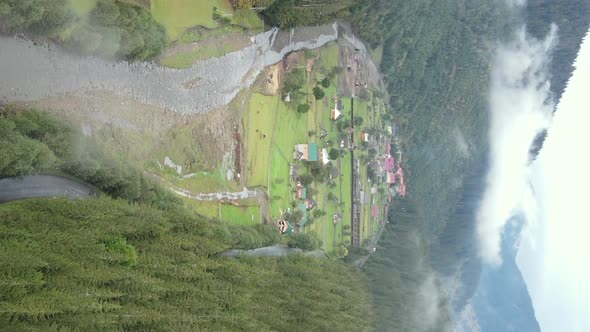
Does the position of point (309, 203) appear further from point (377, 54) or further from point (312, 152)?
point (377, 54)

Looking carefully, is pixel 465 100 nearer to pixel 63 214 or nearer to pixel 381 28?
pixel 381 28

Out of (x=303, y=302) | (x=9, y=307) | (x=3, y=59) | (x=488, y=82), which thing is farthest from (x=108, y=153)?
(x=488, y=82)

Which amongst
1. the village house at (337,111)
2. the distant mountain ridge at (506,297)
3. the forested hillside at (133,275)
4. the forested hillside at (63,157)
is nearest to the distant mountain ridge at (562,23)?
the distant mountain ridge at (506,297)

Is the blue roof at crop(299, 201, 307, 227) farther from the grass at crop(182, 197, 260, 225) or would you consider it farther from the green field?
the green field

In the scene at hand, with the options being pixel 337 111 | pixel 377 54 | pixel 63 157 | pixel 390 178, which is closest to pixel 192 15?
pixel 63 157

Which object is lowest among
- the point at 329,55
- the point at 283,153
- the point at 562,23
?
the point at 283,153

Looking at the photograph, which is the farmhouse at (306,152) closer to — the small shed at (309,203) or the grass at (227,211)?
the small shed at (309,203)
